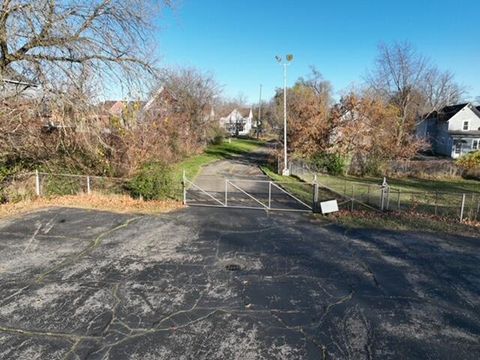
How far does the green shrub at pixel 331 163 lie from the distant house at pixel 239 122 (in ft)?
129

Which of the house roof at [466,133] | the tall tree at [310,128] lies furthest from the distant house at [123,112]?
the house roof at [466,133]

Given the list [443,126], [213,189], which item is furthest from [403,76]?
[213,189]

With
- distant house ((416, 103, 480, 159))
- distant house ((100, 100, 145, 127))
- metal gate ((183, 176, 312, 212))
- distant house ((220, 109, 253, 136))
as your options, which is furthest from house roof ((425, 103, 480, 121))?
distant house ((100, 100, 145, 127))

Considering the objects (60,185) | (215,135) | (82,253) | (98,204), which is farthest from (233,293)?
(215,135)

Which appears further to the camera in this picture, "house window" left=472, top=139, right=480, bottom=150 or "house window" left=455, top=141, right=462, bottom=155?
"house window" left=455, top=141, right=462, bottom=155

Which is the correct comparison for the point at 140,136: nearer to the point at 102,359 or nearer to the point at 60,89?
the point at 60,89

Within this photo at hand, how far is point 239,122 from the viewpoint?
2869 inches

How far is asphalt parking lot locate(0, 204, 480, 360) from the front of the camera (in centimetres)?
421

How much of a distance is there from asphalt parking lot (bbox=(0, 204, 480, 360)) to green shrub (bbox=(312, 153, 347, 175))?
15.2 m

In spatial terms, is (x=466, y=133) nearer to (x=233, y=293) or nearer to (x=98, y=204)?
(x=98, y=204)

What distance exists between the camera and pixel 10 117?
34.5 ft

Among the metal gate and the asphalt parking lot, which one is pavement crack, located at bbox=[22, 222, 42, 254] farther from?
the metal gate

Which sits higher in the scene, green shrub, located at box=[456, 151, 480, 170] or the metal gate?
green shrub, located at box=[456, 151, 480, 170]

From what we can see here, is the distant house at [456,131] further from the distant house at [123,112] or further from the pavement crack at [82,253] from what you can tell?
the pavement crack at [82,253]
